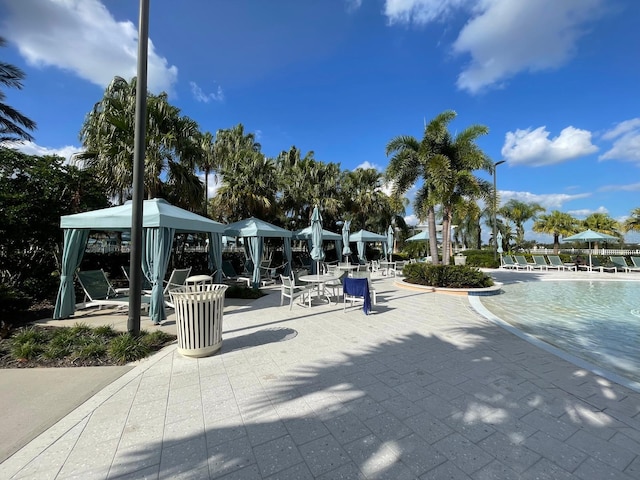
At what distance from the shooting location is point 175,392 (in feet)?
10.4

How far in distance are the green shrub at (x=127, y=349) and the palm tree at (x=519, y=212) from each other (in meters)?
38.6

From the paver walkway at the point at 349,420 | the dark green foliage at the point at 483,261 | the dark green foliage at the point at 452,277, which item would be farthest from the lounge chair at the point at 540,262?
the paver walkway at the point at 349,420

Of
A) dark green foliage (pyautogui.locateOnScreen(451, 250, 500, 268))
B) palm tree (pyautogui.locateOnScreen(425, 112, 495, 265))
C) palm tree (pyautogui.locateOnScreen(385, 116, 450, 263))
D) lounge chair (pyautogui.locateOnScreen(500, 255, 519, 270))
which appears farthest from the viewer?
dark green foliage (pyautogui.locateOnScreen(451, 250, 500, 268))

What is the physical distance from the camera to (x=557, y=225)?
3102 centimetres

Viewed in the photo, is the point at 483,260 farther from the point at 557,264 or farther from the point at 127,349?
the point at 127,349

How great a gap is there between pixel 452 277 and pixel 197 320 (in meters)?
9.14

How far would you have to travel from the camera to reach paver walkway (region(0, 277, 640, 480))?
2062mm

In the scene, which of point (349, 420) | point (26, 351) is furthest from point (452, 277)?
point (26, 351)

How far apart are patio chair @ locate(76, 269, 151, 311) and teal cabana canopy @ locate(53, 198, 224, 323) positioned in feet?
1.11

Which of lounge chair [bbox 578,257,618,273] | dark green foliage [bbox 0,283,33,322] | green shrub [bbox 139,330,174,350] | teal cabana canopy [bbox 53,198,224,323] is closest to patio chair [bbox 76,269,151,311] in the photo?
teal cabana canopy [bbox 53,198,224,323]

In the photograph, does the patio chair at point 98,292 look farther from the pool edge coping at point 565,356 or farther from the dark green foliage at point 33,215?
the pool edge coping at point 565,356

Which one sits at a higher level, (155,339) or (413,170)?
(413,170)

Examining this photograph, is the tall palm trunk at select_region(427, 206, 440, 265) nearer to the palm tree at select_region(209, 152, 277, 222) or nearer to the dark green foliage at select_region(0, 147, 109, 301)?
the palm tree at select_region(209, 152, 277, 222)

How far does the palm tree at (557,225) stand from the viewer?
3029 centimetres
